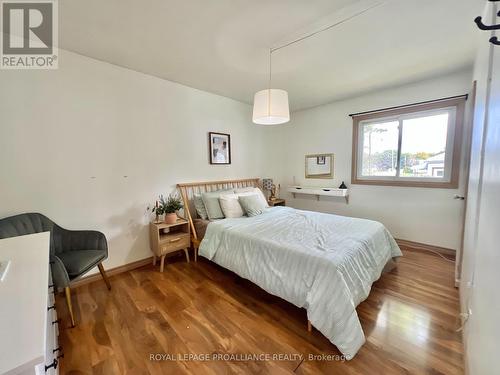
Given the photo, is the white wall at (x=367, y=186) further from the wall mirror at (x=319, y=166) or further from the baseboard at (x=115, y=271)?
the baseboard at (x=115, y=271)

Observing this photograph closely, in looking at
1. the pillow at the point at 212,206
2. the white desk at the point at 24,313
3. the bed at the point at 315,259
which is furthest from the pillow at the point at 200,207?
the white desk at the point at 24,313

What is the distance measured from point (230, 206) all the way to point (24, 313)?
235cm

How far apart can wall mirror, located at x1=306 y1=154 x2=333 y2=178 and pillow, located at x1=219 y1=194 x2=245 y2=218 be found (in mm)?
1945

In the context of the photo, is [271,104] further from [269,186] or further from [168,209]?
[269,186]

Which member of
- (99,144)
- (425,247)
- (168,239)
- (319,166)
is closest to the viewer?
(99,144)

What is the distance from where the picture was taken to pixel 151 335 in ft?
5.41

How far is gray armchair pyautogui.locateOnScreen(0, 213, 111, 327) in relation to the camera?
5.39 feet

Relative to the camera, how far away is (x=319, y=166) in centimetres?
414

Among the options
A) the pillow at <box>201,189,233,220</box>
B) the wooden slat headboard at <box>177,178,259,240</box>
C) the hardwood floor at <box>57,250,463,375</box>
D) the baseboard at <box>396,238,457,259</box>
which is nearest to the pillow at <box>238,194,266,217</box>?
the pillow at <box>201,189,233,220</box>

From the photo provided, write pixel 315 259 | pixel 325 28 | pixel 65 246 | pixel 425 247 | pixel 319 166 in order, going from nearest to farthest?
pixel 315 259 < pixel 325 28 < pixel 65 246 < pixel 425 247 < pixel 319 166

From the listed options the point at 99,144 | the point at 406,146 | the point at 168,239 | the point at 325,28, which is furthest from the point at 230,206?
the point at 406,146

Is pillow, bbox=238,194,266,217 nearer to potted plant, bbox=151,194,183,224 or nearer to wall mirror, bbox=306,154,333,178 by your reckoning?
potted plant, bbox=151,194,183,224

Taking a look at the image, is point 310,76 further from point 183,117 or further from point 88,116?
point 88,116

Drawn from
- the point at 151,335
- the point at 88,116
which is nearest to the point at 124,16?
the point at 88,116
